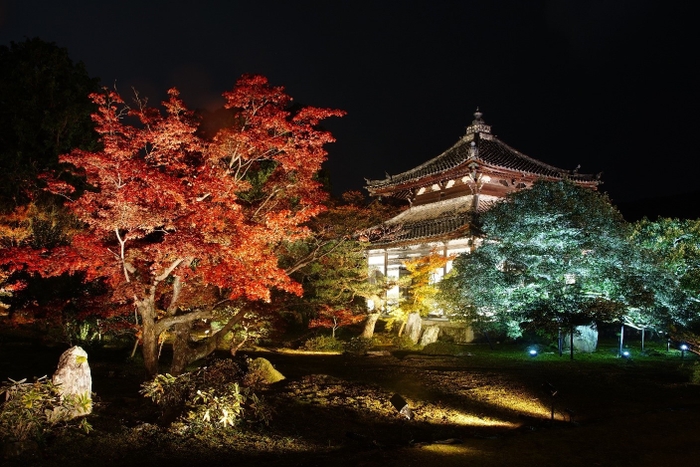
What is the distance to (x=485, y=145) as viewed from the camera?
3152 centimetres

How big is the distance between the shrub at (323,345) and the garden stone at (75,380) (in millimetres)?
13826

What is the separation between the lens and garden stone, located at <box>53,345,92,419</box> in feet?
28.4

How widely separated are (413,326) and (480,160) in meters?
9.47

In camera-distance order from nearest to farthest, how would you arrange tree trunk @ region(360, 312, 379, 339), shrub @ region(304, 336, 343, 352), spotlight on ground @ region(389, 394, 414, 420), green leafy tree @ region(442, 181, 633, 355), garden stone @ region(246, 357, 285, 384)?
spotlight on ground @ region(389, 394, 414, 420) → garden stone @ region(246, 357, 285, 384) → green leafy tree @ region(442, 181, 633, 355) → shrub @ region(304, 336, 343, 352) → tree trunk @ region(360, 312, 379, 339)

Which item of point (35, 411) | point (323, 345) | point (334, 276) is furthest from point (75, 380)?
point (334, 276)

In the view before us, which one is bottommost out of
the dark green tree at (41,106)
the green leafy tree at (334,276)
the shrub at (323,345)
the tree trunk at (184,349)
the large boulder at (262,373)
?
the shrub at (323,345)

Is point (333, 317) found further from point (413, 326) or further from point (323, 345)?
point (413, 326)

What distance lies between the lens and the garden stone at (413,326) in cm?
2439

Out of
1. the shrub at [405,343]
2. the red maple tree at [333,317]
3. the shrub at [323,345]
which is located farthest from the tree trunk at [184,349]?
the shrub at [405,343]

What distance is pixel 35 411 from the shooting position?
7.67 metres

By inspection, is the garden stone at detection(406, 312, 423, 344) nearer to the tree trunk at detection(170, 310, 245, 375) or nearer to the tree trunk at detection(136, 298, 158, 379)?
the tree trunk at detection(170, 310, 245, 375)

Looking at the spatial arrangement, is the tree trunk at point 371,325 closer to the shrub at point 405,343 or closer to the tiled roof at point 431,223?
the shrub at point 405,343

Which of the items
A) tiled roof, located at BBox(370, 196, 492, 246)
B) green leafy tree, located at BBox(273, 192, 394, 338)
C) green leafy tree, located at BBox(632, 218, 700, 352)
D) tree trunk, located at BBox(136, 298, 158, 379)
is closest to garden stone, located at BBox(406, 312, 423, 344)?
green leafy tree, located at BBox(273, 192, 394, 338)

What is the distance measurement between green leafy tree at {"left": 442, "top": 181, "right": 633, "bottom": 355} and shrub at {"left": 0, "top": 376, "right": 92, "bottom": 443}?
15057 millimetres
